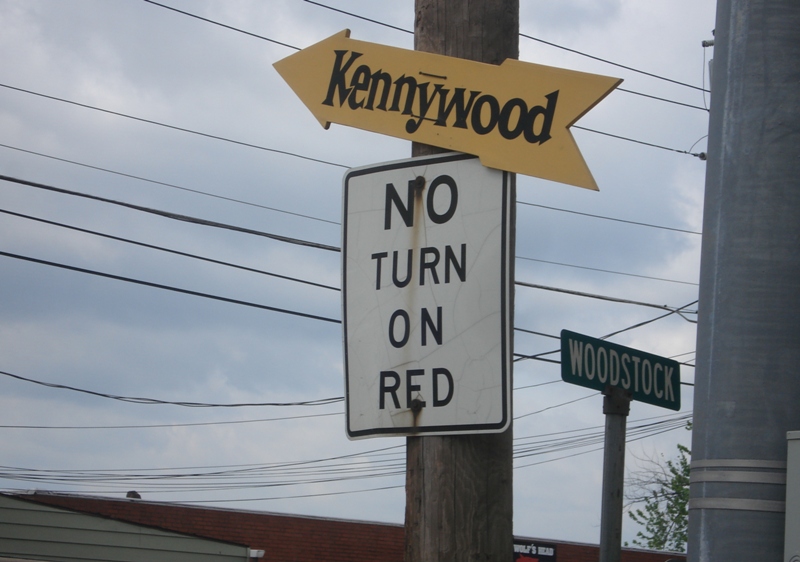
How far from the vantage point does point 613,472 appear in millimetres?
6527

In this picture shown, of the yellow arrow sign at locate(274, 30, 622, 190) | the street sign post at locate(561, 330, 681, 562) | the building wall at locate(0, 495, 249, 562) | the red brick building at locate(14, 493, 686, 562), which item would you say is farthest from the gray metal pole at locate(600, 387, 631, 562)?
the red brick building at locate(14, 493, 686, 562)

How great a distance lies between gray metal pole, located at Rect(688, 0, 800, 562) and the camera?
2312 mm

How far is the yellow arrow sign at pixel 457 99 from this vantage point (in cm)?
276

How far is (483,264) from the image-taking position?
276 cm

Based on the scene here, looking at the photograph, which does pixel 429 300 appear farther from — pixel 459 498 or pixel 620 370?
pixel 620 370

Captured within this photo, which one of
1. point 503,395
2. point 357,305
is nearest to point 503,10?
point 357,305

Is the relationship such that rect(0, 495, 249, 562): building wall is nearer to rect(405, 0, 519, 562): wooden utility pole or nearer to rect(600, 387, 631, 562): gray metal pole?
rect(600, 387, 631, 562): gray metal pole

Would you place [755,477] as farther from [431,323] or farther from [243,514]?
[243,514]

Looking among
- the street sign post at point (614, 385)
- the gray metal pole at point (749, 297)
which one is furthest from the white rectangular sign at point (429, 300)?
the street sign post at point (614, 385)

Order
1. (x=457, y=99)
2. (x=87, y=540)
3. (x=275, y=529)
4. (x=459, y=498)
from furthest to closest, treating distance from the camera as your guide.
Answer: (x=275, y=529) < (x=87, y=540) < (x=457, y=99) < (x=459, y=498)

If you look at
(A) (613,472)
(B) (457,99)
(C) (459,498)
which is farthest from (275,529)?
(B) (457,99)

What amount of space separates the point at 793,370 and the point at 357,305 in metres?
1.28

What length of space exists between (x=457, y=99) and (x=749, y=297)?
109 centimetres

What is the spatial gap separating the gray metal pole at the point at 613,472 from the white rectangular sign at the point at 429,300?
13.1 feet
